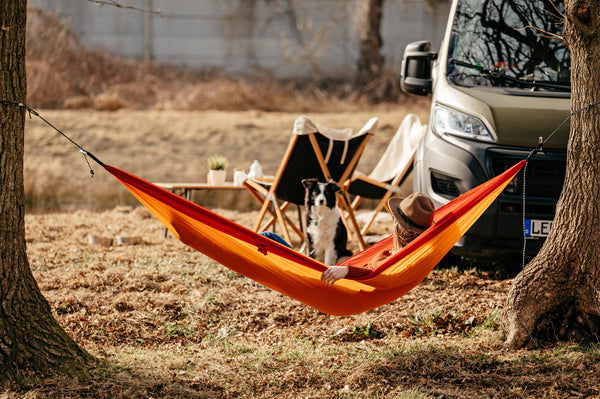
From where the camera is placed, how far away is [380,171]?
23.1 feet

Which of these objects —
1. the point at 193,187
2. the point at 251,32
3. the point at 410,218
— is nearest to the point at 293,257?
the point at 410,218

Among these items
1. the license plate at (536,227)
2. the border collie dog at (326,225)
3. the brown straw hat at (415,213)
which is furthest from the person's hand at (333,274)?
the border collie dog at (326,225)

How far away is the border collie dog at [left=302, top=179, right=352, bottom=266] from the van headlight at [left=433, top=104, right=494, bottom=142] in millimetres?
1022

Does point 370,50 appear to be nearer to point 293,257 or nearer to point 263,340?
point 263,340

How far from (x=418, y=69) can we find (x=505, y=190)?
1314 mm

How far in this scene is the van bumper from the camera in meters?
4.62

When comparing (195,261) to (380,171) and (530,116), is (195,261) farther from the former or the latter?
(530,116)

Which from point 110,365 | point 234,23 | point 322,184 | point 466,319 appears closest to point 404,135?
point 322,184

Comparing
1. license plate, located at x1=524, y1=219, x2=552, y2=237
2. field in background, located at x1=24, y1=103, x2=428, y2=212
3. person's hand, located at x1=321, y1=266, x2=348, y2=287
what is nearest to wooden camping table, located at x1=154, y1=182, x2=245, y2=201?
field in background, located at x1=24, y1=103, x2=428, y2=212

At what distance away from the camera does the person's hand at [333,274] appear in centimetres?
339

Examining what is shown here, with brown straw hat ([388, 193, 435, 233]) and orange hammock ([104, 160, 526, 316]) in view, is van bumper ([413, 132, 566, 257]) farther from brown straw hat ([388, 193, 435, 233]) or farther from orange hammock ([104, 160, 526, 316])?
orange hammock ([104, 160, 526, 316])

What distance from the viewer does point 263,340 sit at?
13.5 ft

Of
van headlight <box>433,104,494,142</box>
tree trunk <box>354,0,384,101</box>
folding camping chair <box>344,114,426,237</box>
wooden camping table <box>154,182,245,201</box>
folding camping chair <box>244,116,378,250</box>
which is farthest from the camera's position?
tree trunk <box>354,0,384,101</box>

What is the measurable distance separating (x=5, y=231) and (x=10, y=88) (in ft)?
2.16
